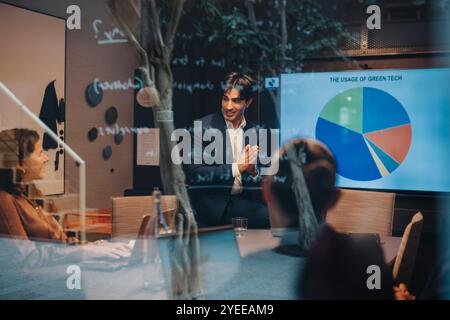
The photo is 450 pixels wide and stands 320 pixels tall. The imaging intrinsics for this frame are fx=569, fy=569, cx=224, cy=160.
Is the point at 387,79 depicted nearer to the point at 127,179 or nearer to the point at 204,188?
the point at 204,188

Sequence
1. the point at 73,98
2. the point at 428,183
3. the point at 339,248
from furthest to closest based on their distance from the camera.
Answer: the point at 73,98
the point at 339,248
the point at 428,183

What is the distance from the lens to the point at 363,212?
3.38m

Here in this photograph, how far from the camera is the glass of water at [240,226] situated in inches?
137

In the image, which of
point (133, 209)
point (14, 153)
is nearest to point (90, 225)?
point (133, 209)

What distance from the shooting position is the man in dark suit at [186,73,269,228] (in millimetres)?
3432

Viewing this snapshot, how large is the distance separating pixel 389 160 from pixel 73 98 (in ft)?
6.56

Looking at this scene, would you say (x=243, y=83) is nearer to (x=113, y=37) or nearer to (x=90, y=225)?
(x=113, y=37)

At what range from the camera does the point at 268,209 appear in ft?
11.4

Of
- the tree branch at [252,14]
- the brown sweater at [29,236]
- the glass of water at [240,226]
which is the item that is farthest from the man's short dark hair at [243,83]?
the brown sweater at [29,236]

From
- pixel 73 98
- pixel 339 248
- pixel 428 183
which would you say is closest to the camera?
pixel 428 183

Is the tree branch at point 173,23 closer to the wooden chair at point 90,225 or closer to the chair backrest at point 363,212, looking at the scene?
the wooden chair at point 90,225

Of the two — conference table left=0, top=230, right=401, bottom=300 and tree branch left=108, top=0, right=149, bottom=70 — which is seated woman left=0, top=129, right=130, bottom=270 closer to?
conference table left=0, top=230, right=401, bottom=300

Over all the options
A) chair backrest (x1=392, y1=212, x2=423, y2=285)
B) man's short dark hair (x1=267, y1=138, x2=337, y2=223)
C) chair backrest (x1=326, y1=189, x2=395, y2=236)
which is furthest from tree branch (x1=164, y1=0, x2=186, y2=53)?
chair backrest (x1=392, y1=212, x2=423, y2=285)
